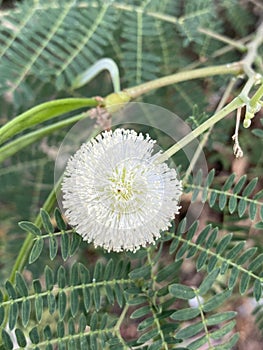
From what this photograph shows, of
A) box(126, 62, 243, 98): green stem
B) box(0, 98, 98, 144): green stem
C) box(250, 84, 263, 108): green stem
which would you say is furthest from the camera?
box(126, 62, 243, 98): green stem

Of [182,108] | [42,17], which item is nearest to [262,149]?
[182,108]

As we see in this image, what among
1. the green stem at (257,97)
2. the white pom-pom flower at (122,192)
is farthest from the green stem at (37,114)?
the green stem at (257,97)

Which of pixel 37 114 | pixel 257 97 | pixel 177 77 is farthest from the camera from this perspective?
pixel 177 77

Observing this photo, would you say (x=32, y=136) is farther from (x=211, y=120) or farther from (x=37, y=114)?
(x=211, y=120)

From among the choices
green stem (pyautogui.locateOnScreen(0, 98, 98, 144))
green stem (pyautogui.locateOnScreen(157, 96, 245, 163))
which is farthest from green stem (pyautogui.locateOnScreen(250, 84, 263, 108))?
green stem (pyautogui.locateOnScreen(0, 98, 98, 144))

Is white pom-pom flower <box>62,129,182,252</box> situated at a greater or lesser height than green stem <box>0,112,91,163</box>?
lesser

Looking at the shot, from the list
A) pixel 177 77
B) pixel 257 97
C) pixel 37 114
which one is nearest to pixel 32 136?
pixel 37 114

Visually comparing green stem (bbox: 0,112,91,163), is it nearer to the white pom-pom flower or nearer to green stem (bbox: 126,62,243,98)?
green stem (bbox: 126,62,243,98)
